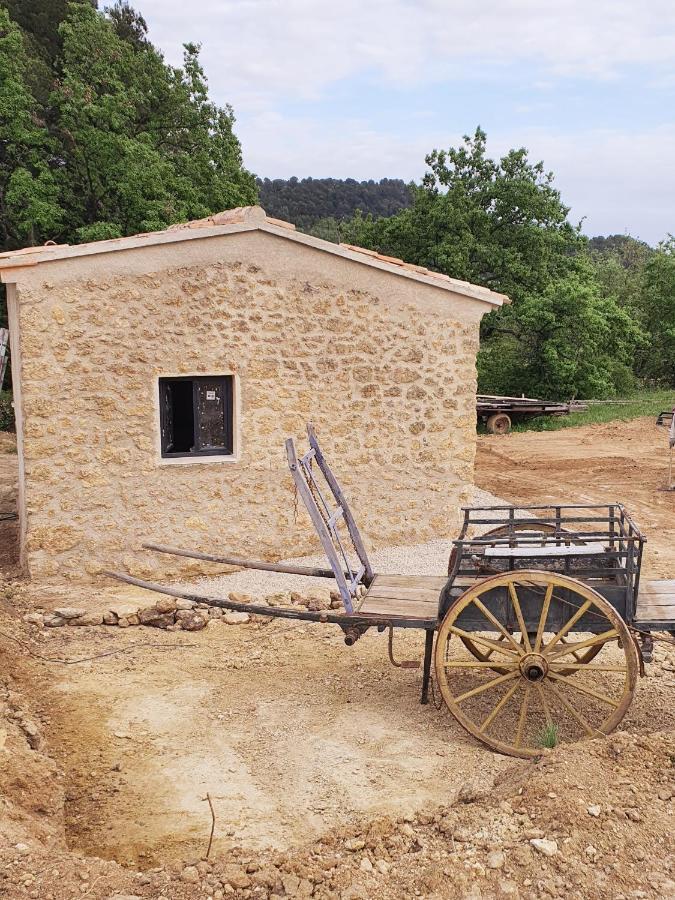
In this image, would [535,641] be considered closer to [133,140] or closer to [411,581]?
[411,581]

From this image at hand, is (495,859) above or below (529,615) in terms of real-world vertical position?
below

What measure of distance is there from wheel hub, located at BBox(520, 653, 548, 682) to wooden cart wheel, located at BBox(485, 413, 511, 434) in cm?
1734

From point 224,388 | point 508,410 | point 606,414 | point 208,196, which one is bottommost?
point 606,414

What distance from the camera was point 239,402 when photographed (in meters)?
9.08

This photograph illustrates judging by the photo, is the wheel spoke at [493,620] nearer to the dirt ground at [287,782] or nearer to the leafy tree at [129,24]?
the dirt ground at [287,782]

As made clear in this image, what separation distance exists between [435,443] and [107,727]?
5.58 m

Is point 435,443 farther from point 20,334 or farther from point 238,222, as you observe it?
point 20,334

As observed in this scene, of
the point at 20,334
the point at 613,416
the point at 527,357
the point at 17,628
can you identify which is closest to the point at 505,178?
the point at 527,357

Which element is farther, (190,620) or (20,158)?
(20,158)

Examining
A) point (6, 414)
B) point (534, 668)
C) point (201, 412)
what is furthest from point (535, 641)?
point (6, 414)

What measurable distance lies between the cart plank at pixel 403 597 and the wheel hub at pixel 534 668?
0.68 metres

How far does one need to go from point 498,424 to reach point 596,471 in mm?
6026

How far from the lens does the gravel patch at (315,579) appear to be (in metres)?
8.79

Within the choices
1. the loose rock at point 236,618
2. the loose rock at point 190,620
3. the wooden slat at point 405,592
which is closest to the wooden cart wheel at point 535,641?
the wooden slat at point 405,592
